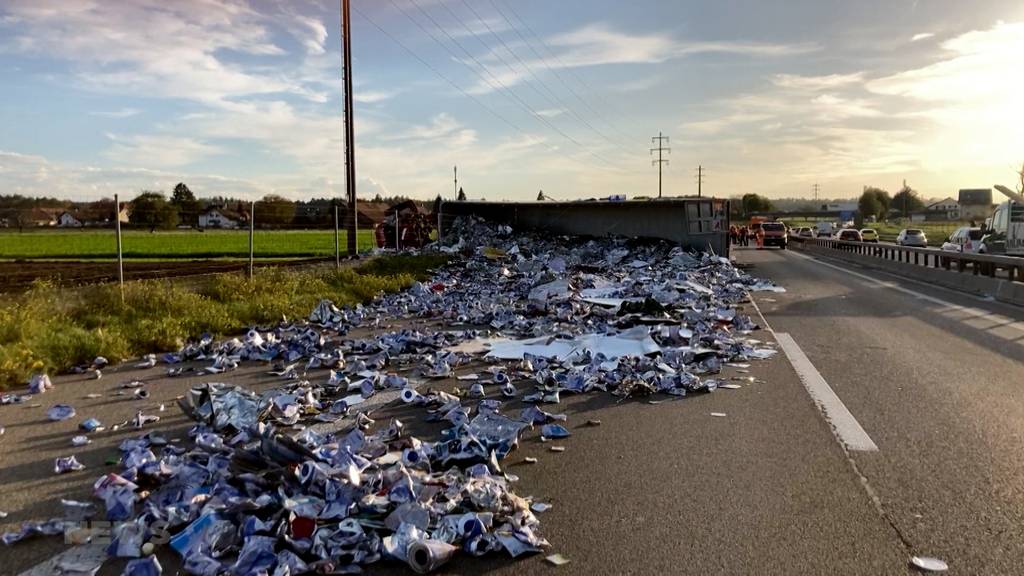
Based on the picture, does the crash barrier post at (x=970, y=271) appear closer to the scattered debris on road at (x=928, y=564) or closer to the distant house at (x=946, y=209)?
the scattered debris on road at (x=928, y=564)

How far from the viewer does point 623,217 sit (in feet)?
98.7

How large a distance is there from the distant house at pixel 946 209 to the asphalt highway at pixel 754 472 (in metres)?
161

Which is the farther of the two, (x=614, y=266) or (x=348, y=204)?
(x=348, y=204)

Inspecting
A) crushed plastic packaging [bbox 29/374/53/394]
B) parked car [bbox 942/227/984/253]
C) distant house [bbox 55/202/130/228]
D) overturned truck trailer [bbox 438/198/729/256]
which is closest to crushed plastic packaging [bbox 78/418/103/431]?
crushed plastic packaging [bbox 29/374/53/394]

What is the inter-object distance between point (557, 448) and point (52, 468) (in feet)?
11.4

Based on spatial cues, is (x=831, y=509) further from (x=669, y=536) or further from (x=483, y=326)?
(x=483, y=326)

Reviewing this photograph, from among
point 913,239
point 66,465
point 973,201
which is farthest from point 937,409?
point 973,201

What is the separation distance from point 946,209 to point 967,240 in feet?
504

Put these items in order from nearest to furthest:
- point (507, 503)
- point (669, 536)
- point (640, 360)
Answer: point (669, 536), point (507, 503), point (640, 360)

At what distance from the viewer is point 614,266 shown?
76.3ft

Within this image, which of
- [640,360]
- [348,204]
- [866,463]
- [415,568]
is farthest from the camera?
[348,204]

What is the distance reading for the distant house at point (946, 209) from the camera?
15200 cm

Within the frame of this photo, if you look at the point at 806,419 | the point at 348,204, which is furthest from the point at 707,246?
the point at 806,419

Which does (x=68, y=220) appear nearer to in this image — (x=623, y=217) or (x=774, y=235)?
(x=623, y=217)
